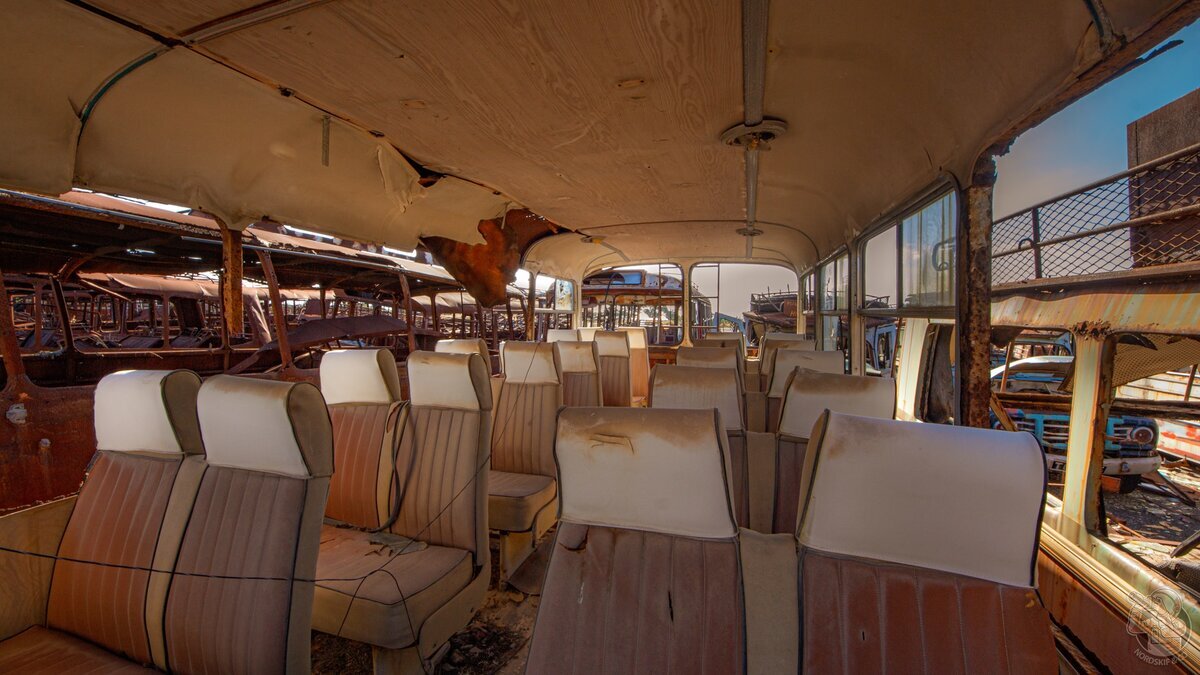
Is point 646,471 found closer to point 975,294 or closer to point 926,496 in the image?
point 926,496

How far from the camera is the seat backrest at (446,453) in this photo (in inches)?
85.0

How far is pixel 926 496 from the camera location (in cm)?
98

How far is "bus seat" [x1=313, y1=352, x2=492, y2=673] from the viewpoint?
175 cm

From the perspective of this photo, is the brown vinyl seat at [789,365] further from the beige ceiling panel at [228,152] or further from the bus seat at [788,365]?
the beige ceiling panel at [228,152]

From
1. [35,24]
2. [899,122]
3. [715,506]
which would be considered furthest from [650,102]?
[35,24]

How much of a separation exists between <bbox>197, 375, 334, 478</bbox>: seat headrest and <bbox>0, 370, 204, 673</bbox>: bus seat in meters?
0.17

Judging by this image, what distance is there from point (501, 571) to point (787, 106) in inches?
112

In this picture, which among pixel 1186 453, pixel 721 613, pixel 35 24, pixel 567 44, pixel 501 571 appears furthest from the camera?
pixel 1186 453

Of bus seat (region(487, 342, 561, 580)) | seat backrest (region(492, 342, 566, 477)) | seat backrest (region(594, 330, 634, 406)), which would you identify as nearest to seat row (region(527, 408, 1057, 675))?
bus seat (region(487, 342, 561, 580))

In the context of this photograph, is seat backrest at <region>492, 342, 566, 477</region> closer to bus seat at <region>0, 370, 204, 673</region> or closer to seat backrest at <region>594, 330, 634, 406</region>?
seat backrest at <region>594, 330, 634, 406</region>

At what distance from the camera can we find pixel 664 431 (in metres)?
1.16

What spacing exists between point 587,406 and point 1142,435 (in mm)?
6981

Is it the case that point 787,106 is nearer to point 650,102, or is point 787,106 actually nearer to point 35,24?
point 650,102

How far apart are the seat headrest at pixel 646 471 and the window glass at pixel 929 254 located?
1521 mm
